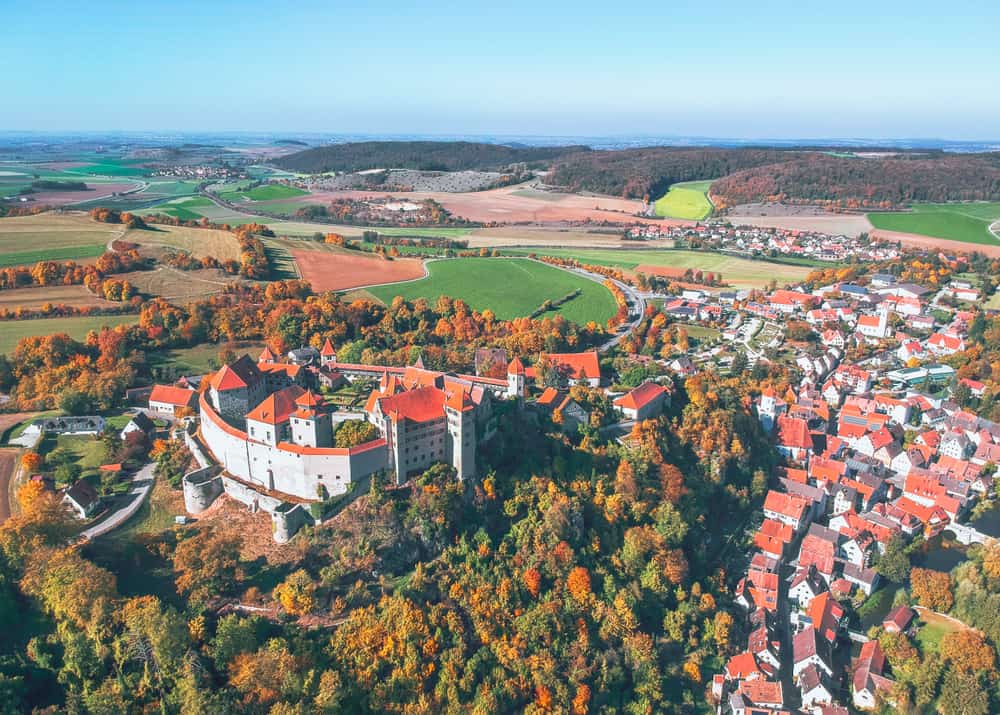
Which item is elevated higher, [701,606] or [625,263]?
[625,263]

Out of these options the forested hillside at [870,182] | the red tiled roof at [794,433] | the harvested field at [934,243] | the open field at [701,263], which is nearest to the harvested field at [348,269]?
the open field at [701,263]

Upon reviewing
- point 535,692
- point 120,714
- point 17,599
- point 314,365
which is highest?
point 314,365

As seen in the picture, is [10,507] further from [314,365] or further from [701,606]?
[701,606]

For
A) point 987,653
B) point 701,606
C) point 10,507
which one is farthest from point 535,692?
point 10,507

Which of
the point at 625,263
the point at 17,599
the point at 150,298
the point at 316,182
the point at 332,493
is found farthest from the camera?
the point at 316,182

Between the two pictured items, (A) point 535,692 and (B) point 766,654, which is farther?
(B) point 766,654

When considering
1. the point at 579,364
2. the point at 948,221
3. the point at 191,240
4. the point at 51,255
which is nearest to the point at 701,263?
the point at 579,364

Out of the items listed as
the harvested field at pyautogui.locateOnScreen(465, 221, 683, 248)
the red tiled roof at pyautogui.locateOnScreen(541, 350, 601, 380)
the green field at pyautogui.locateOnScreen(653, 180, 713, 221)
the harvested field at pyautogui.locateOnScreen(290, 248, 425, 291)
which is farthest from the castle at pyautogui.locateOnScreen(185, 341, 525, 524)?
the green field at pyautogui.locateOnScreen(653, 180, 713, 221)

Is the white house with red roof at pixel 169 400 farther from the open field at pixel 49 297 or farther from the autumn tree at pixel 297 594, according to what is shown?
the open field at pixel 49 297
